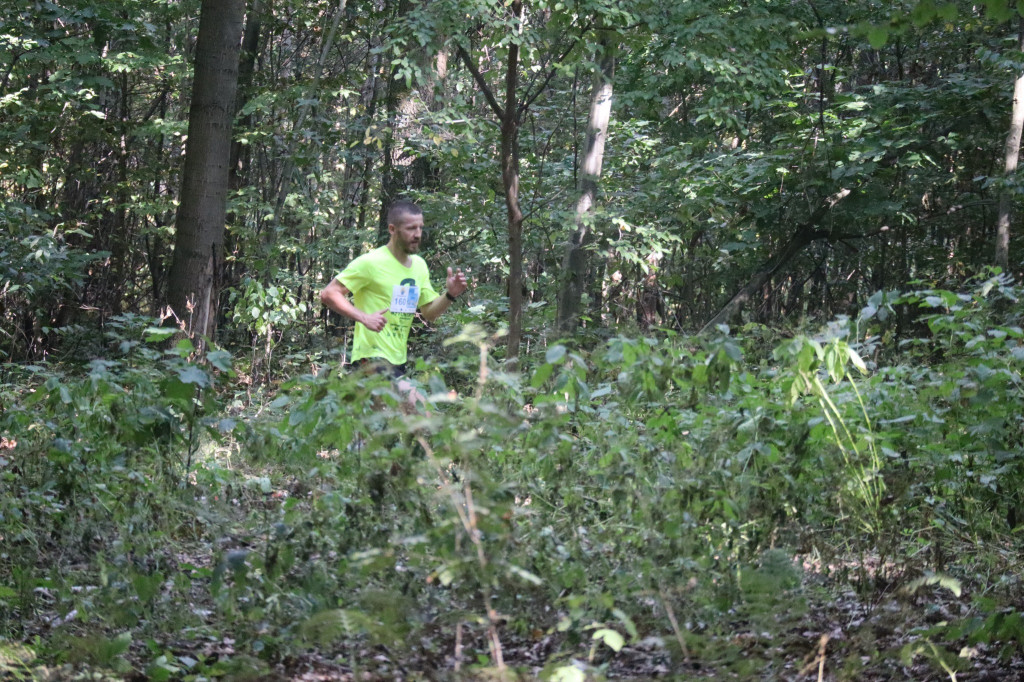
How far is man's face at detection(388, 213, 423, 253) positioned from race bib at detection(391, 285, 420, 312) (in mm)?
258

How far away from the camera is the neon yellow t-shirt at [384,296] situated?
6199 mm

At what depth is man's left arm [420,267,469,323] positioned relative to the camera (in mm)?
5883

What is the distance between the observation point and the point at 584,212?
10664 millimetres

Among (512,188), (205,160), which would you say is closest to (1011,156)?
(512,188)

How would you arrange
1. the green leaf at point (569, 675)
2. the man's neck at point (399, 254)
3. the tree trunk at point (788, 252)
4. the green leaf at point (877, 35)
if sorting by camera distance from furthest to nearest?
the tree trunk at point (788, 252), the man's neck at point (399, 254), the green leaf at point (877, 35), the green leaf at point (569, 675)

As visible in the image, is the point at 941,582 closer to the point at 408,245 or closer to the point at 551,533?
the point at 551,533

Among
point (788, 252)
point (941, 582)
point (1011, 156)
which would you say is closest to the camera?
point (941, 582)

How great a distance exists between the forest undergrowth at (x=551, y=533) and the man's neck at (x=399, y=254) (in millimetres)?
2013

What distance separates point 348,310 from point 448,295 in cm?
65

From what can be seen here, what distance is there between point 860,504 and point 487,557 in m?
1.78

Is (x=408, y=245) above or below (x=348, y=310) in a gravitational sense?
above

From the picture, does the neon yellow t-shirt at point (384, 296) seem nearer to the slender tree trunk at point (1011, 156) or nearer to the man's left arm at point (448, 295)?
the man's left arm at point (448, 295)

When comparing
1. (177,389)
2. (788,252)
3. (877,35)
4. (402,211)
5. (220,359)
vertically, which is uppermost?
(877,35)

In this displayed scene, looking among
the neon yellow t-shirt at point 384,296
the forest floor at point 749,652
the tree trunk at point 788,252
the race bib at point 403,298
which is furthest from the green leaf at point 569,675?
the tree trunk at point 788,252
